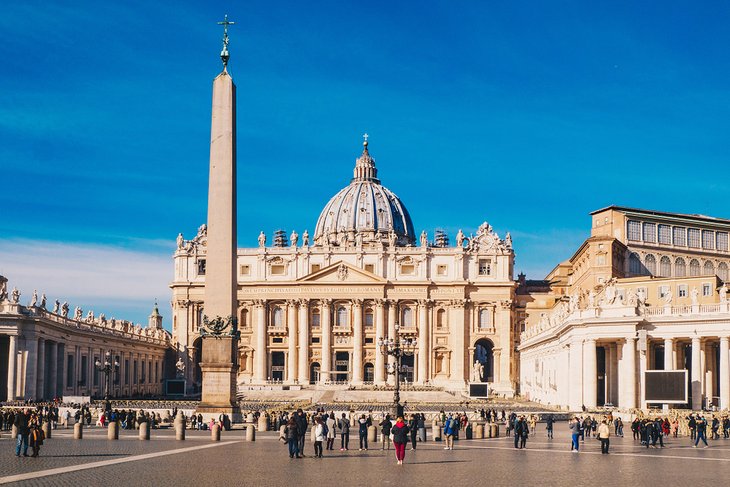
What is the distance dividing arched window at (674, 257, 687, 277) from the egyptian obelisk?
183ft

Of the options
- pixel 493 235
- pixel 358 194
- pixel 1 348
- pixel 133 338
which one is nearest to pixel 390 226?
pixel 358 194

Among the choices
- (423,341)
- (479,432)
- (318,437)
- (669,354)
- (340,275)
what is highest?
(340,275)

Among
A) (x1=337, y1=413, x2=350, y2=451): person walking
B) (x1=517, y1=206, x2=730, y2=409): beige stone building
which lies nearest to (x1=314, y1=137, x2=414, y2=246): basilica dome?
(x1=517, y1=206, x2=730, y2=409): beige stone building

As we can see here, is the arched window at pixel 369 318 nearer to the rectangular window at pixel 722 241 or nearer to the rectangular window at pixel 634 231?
the rectangular window at pixel 634 231

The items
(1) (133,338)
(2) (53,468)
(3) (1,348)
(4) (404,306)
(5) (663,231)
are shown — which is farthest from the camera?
(4) (404,306)

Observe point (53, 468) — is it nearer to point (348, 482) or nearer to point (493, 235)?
point (348, 482)

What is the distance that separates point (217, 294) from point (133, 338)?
192 feet

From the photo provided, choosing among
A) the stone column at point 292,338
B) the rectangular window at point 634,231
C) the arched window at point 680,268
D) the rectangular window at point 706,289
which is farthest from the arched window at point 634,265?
the stone column at point 292,338

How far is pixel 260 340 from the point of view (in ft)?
348

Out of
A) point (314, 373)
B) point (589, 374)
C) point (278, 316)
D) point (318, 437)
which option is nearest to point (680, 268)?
point (589, 374)

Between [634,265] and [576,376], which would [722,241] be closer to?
[634,265]

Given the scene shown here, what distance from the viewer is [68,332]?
70312 mm

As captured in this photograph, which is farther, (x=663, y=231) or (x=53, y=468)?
(x=663, y=231)

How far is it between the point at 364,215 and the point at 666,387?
9111 centimetres
